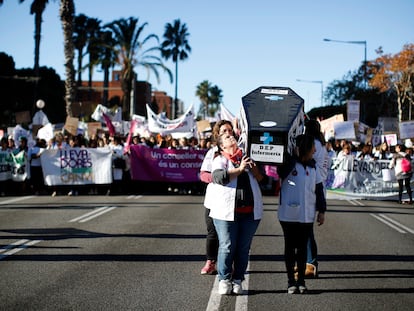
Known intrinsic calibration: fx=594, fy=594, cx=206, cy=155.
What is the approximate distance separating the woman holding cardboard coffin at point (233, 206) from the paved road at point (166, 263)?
0.29 meters

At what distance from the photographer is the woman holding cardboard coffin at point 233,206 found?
596 cm

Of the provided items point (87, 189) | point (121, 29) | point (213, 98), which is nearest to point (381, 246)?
point (87, 189)

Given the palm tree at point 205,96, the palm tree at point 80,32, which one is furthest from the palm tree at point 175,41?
the palm tree at point 205,96

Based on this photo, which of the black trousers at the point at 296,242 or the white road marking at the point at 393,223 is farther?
the white road marking at the point at 393,223

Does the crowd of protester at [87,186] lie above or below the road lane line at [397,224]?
above

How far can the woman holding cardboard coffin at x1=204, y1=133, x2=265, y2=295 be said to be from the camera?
5.96 meters

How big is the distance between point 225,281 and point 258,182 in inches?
42.5

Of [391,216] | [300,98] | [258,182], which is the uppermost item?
[300,98]

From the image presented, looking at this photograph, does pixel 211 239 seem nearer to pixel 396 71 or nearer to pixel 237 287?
pixel 237 287

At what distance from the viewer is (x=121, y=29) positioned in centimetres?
4022

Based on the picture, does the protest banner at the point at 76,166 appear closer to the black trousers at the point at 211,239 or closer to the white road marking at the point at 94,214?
the white road marking at the point at 94,214

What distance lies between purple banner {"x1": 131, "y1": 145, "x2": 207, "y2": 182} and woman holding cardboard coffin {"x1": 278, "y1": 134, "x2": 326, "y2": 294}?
12.5 meters

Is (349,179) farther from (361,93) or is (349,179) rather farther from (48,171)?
(361,93)

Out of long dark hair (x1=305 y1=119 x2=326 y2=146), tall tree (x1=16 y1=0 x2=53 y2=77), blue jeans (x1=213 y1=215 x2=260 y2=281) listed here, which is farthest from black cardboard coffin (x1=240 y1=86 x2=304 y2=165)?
tall tree (x1=16 y1=0 x2=53 y2=77)
